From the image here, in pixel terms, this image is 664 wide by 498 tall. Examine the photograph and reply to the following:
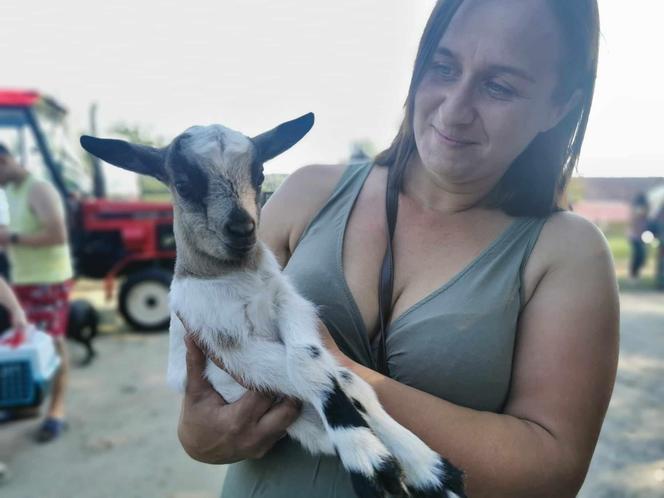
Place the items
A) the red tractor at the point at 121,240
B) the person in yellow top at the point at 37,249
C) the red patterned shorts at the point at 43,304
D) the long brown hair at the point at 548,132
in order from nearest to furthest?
1. the long brown hair at the point at 548,132
2. the person in yellow top at the point at 37,249
3. the red patterned shorts at the point at 43,304
4. the red tractor at the point at 121,240

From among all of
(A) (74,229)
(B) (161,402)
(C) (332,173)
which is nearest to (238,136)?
(C) (332,173)

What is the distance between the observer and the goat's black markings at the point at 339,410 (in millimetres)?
1031

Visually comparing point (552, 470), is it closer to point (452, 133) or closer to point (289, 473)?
Result: point (289, 473)

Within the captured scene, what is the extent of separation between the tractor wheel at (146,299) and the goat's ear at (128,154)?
5.09 m

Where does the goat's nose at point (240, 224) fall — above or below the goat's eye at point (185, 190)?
below

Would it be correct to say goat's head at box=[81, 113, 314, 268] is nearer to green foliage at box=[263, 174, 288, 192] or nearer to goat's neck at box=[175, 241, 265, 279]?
goat's neck at box=[175, 241, 265, 279]

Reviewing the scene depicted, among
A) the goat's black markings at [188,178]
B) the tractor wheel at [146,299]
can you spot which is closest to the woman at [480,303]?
the goat's black markings at [188,178]

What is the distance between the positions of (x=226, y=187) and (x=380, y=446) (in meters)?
0.58

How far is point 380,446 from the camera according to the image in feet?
3.29

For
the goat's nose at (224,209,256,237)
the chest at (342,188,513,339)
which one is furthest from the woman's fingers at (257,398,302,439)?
the goat's nose at (224,209,256,237)

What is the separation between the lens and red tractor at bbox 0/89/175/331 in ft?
19.9

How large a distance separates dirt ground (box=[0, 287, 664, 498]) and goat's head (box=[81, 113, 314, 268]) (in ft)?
8.00

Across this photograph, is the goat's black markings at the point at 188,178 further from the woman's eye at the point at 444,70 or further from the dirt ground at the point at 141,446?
the dirt ground at the point at 141,446

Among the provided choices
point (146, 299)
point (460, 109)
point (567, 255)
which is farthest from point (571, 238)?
point (146, 299)
